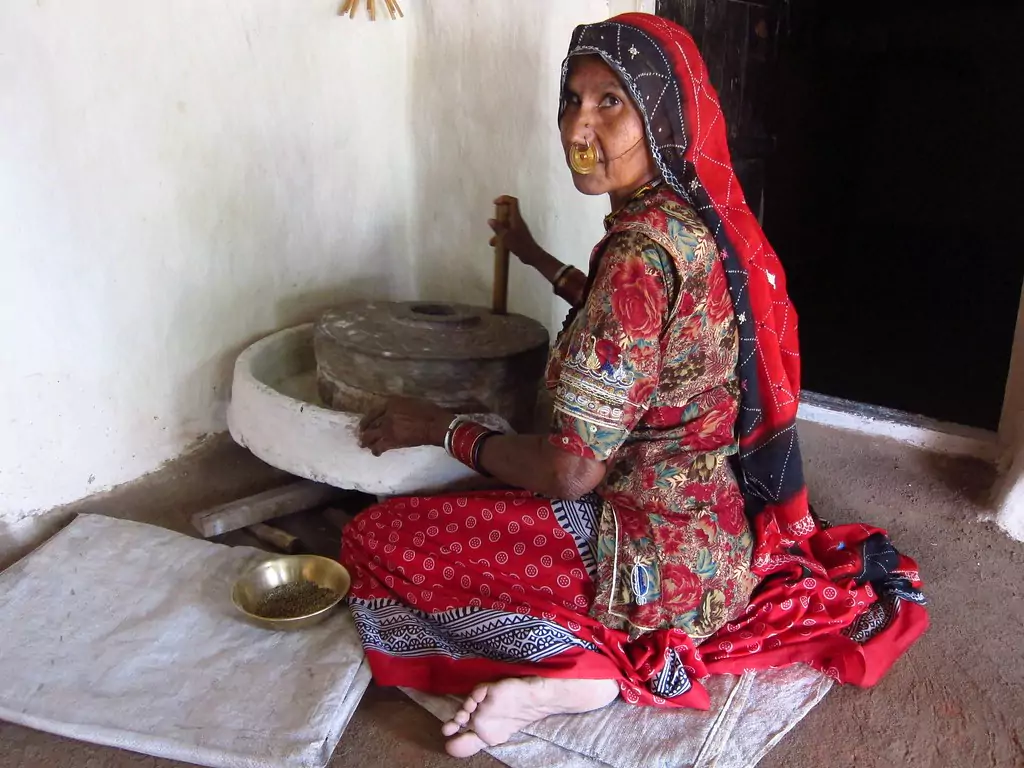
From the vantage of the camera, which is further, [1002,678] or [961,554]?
[961,554]

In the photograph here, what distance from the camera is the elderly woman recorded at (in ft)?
4.53

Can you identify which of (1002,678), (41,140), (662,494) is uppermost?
(41,140)

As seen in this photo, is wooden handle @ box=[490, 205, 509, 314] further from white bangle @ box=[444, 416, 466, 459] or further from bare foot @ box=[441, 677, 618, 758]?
bare foot @ box=[441, 677, 618, 758]

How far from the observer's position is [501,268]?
2184 mm

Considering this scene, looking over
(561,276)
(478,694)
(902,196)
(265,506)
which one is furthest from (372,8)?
(902,196)

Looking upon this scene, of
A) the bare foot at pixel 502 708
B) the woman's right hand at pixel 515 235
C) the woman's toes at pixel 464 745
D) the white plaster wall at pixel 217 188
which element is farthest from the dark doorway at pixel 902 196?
the woman's toes at pixel 464 745

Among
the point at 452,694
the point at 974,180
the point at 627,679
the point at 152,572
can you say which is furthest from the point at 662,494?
the point at 974,180

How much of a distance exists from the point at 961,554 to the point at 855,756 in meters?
0.77

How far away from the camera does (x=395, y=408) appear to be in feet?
Answer: 5.68

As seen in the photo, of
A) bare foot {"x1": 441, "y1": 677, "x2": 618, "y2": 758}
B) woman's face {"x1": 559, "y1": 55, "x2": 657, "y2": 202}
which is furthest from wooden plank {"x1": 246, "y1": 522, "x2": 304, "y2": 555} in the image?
woman's face {"x1": 559, "y1": 55, "x2": 657, "y2": 202}

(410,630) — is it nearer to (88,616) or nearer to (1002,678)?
(88,616)

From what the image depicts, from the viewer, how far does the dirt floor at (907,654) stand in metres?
1.50

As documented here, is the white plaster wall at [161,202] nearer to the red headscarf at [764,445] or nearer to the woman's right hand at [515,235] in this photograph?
the woman's right hand at [515,235]

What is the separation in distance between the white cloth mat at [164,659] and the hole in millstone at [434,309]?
744 mm
